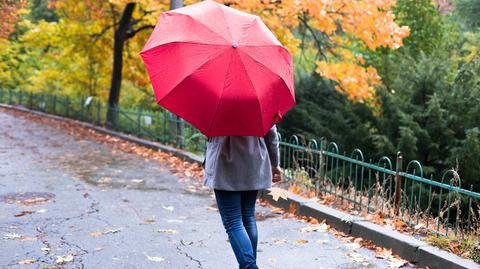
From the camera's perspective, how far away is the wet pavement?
16.4 ft

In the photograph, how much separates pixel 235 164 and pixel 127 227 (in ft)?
8.97

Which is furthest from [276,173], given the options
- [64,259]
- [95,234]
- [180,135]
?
[180,135]

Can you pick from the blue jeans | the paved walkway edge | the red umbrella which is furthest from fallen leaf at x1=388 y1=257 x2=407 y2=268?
the red umbrella

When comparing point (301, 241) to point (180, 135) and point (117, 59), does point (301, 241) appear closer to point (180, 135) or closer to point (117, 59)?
point (180, 135)

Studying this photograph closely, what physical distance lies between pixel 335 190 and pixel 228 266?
9.10ft

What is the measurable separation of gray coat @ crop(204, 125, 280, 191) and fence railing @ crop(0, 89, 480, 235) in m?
2.23

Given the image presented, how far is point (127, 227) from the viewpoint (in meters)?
6.12

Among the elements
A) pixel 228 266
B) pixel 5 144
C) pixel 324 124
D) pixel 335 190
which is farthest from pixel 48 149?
pixel 228 266

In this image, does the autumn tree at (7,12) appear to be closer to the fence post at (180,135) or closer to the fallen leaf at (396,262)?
the fence post at (180,135)

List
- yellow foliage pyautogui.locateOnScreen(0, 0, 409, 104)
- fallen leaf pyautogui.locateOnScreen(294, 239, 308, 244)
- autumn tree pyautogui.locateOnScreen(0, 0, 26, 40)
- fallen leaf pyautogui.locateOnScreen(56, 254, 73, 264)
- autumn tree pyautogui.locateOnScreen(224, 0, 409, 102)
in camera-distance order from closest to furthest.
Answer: fallen leaf pyautogui.locateOnScreen(56, 254, 73, 264) < fallen leaf pyautogui.locateOnScreen(294, 239, 308, 244) < autumn tree pyautogui.locateOnScreen(224, 0, 409, 102) < yellow foliage pyautogui.locateOnScreen(0, 0, 409, 104) < autumn tree pyautogui.locateOnScreen(0, 0, 26, 40)

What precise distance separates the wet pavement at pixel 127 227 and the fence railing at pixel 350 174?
35.8 inches

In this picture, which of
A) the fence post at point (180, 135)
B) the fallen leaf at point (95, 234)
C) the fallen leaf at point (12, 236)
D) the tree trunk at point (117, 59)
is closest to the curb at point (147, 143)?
the fence post at point (180, 135)

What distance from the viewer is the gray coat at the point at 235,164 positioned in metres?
3.82

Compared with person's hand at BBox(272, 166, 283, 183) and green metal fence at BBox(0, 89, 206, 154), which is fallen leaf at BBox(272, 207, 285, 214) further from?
green metal fence at BBox(0, 89, 206, 154)
